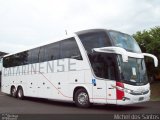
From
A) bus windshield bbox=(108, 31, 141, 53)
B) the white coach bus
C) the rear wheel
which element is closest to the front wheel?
the white coach bus

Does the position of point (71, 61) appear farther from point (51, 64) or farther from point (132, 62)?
point (132, 62)

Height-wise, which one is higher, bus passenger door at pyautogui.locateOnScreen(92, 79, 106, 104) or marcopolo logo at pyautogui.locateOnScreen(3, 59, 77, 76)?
marcopolo logo at pyautogui.locateOnScreen(3, 59, 77, 76)

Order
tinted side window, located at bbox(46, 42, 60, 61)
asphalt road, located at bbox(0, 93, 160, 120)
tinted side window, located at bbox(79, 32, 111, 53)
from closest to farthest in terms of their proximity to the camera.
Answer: asphalt road, located at bbox(0, 93, 160, 120) < tinted side window, located at bbox(79, 32, 111, 53) < tinted side window, located at bbox(46, 42, 60, 61)

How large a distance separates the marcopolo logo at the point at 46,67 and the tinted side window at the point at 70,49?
0.28m

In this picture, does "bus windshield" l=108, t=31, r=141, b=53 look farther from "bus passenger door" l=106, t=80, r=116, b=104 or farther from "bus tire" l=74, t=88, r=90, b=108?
"bus tire" l=74, t=88, r=90, b=108

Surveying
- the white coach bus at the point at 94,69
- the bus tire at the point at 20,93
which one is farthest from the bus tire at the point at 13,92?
the white coach bus at the point at 94,69

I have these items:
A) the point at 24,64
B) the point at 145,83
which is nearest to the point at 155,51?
the point at 24,64

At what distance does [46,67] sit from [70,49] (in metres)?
3.04

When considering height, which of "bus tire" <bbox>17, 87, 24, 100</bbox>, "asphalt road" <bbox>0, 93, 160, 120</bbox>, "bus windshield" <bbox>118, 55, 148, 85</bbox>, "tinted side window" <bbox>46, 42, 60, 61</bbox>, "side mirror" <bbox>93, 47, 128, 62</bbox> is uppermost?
"tinted side window" <bbox>46, 42, 60, 61</bbox>

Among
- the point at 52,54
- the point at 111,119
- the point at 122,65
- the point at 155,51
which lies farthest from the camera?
the point at 155,51

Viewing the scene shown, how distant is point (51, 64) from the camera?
17688 millimetres

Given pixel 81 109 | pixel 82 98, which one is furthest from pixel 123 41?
pixel 81 109

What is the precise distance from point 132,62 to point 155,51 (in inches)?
683

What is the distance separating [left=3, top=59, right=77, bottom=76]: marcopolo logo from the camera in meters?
16.0
